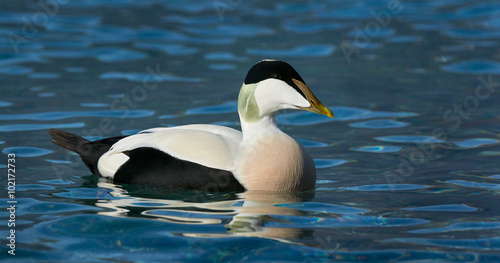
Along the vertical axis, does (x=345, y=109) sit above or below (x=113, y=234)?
above

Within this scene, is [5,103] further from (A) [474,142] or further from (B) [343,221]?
(B) [343,221]

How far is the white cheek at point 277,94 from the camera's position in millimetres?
5254

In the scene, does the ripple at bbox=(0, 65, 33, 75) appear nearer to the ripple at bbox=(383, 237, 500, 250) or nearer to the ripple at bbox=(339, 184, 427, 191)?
the ripple at bbox=(339, 184, 427, 191)

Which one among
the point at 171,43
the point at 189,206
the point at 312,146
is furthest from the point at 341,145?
the point at 171,43

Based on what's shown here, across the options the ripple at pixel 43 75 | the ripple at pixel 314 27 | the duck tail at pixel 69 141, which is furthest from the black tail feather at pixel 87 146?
the ripple at pixel 314 27

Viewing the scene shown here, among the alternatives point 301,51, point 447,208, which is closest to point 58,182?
point 447,208

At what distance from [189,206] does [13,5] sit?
976 centimetres

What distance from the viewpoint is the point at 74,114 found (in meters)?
8.07

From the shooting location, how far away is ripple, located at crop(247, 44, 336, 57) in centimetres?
1106

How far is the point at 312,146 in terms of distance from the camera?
23.3 feet

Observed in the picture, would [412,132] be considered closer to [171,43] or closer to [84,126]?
[84,126]

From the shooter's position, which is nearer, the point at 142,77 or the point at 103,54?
the point at 142,77

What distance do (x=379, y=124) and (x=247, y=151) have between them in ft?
9.06

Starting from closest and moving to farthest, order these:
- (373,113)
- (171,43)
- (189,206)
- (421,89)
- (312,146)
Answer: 1. (189,206)
2. (312,146)
3. (373,113)
4. (421,89)
5. (171,43)
